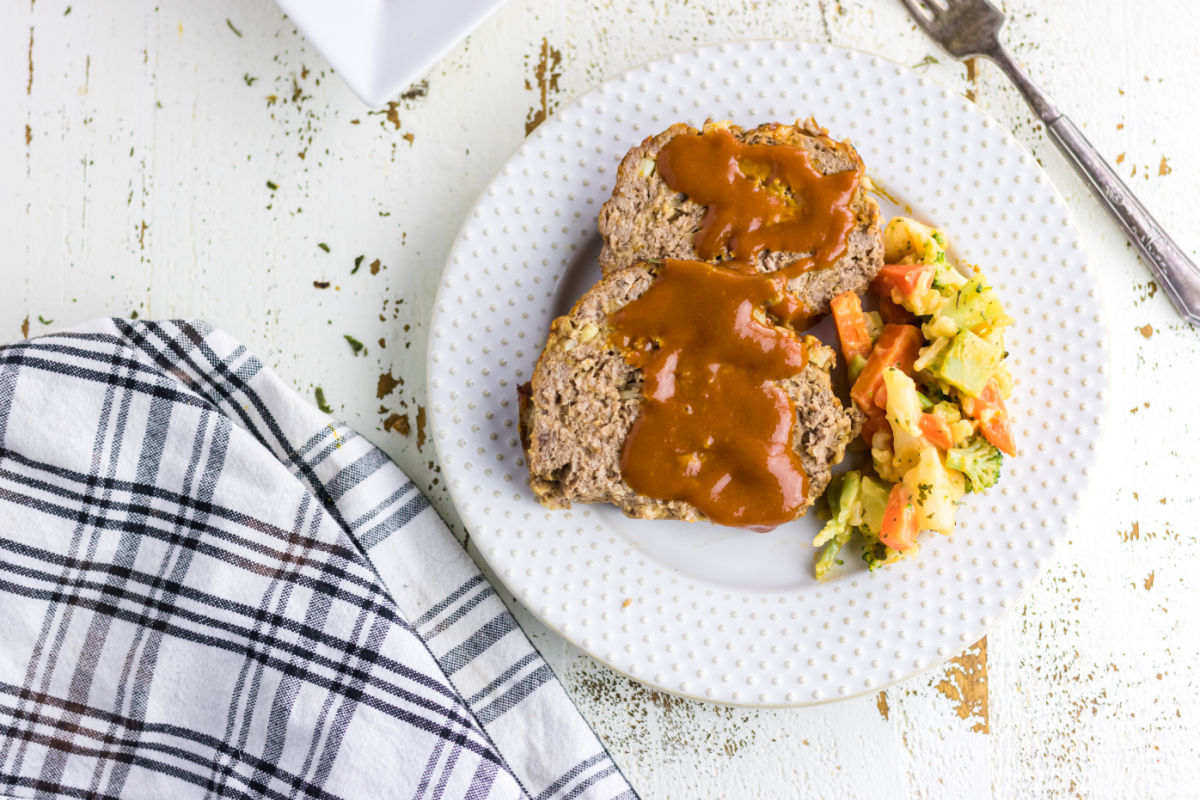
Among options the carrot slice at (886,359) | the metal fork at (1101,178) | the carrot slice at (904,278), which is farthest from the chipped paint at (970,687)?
the metal fork at (1101,178)

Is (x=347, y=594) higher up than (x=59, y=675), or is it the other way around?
(x=59, y=675)

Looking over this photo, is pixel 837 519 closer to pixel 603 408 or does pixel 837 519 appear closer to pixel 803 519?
pixel 803 519

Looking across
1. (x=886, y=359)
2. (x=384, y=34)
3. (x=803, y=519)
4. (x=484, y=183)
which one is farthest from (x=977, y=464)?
(x=384, y=34)

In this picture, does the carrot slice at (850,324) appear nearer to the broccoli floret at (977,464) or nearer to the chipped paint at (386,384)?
the broccoli floret at (977,464)

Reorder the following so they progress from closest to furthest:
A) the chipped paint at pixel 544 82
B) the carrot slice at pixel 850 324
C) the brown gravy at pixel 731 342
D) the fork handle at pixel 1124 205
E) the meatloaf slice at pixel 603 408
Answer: the brown gravy at pixel 731 342, the meatloaf slice at pixel 603 408, the carrot slice at pixel 850 324, the fork handle at pixel 1124 205, the chipped paint at pixel 544 82

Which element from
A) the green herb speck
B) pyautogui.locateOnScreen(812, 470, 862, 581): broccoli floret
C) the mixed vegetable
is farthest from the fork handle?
the green herb speck

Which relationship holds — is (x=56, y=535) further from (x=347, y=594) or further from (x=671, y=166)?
(x=671, y=166)

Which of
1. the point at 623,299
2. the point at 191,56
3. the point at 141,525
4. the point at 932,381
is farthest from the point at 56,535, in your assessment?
the point at 932,381
